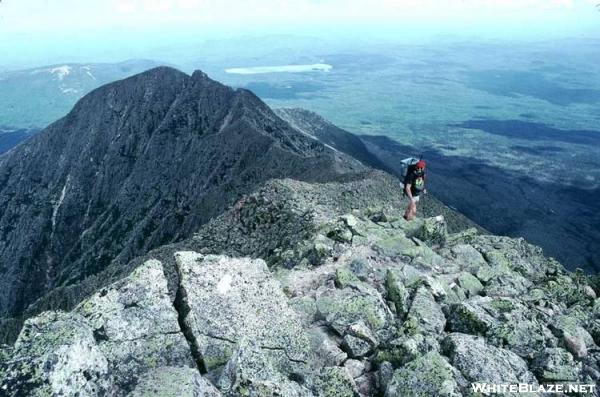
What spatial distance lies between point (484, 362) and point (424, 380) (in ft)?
7.56

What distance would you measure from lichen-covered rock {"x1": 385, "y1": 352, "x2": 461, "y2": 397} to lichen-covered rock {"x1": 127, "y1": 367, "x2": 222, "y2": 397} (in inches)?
176

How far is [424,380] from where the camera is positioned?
11258 millimetres

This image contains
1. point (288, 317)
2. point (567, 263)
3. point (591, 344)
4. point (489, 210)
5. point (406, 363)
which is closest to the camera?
point (406, 363)

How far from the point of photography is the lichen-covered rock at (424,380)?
1109 centimetres

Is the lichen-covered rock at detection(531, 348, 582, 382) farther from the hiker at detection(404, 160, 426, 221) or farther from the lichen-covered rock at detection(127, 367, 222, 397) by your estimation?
the hiker at detection(404, 160, 426, 221)

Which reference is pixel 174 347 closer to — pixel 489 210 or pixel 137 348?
pixel 137 348

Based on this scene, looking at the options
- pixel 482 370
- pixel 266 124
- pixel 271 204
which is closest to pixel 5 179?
pixel 266 124

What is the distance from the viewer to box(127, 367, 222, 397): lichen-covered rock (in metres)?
8.90

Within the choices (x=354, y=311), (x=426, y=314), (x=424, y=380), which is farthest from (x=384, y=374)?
(x=426, y=314)

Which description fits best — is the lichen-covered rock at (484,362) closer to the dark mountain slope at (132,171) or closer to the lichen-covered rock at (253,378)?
the lichen-covered rock at (253,378)

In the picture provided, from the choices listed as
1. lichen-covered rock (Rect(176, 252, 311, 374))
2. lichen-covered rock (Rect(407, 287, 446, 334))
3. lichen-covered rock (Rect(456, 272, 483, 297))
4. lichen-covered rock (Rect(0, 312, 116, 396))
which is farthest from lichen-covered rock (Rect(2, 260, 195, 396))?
lichen-covered rock (Rect(456, 272, 483, 297))

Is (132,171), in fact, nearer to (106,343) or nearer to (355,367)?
(106,343)

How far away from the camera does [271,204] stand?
1788 inches

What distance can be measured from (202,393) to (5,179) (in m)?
150
